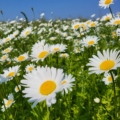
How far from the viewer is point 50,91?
131cm

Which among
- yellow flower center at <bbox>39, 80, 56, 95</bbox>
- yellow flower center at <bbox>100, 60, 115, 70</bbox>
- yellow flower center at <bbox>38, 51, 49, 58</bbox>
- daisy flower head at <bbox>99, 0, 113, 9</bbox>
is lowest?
yellow flower center at <bbox>39, 80, 56, 95</bbox>

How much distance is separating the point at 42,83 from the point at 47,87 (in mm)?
69

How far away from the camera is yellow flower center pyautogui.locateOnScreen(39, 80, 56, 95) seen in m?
1.32

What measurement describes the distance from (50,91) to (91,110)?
110cm

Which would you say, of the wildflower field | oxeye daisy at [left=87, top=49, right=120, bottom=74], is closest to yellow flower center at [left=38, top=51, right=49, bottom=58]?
the wildflower field

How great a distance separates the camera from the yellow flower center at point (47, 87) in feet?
4.32

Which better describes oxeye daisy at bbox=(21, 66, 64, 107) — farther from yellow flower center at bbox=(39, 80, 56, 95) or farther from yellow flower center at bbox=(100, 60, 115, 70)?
yellow flower center at bbox=(100, 60, 115, 70)

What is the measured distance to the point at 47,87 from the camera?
4.54ft

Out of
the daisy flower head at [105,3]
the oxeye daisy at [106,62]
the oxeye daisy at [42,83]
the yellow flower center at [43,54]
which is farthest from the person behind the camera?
the daisy flower head at [105,3]

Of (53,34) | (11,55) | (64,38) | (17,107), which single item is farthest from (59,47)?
(53,34)

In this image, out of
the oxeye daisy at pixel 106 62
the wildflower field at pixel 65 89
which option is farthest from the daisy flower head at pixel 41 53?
the oxeye daisy at pixel 106 62

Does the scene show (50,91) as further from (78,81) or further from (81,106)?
(78,81)

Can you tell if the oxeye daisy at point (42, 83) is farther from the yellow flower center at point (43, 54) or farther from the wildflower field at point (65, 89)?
the yellow flower center at point (43, 54)

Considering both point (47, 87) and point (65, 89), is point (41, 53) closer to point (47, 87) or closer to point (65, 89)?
point (65, 89)
